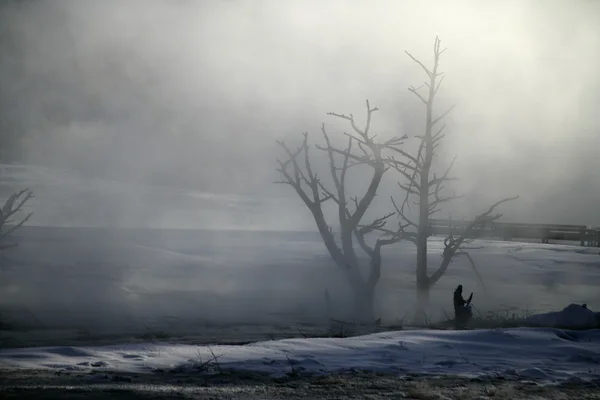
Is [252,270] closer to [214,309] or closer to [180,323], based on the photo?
[214,309]

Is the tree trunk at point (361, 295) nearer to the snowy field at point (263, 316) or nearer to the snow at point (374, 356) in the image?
the snowy field at point (263, 316)

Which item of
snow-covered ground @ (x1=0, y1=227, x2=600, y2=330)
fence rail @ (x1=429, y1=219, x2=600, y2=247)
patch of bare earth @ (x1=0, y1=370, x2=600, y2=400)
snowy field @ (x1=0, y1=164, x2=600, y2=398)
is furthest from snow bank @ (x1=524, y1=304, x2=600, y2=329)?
fence rail @ (x1=429, y1=219, x2=600, y2=247)

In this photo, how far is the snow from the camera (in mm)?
7387

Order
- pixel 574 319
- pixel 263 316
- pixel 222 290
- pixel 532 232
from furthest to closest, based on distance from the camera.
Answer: pixel 532 232 → pixel 222 290 → pixel 263 316 → pixel 574 319

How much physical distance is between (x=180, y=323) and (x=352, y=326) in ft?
15.0

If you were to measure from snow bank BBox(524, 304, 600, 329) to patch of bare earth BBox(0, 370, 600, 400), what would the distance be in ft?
20.6

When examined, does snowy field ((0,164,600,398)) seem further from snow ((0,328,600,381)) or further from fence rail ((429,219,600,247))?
fence rail ((429,219,600,247))

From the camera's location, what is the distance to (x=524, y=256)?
38.4 metres

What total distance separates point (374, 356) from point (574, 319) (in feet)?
21.0

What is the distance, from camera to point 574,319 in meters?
12.6

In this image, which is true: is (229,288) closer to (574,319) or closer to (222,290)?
(222,290)

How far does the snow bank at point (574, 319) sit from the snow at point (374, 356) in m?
2.65

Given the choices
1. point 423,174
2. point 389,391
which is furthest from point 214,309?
point 389,391

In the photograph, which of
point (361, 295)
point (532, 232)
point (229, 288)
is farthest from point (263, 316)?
point (532, 232)
